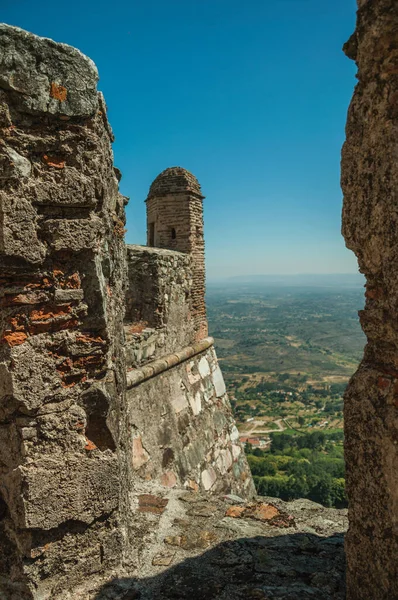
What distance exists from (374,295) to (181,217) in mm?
6681

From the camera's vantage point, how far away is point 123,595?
2.79 meters

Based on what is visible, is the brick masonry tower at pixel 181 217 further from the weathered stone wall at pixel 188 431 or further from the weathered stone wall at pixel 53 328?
the weathered stone wall at pixel 53 328

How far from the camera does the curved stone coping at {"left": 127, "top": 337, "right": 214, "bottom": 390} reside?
5.86 meters

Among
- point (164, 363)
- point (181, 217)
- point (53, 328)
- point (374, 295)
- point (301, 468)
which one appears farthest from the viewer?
point (301, 468)

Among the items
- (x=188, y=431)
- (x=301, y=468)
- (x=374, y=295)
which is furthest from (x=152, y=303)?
(x=301, y=468)

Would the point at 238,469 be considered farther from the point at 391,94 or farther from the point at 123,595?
the point at 391,94

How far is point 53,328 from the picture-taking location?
8.87 feet

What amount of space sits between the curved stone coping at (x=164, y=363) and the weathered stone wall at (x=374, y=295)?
12.7 ft

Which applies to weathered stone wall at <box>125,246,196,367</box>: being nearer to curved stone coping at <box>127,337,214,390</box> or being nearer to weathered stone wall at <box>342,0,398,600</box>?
curved stone coping at <box>127,337,214,390</box>

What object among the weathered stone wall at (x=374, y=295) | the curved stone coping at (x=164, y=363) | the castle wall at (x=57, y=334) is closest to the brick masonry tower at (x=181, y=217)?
the curved stone coping at (x=164, y=363)

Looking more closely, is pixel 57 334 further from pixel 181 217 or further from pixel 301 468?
pixel 301 468

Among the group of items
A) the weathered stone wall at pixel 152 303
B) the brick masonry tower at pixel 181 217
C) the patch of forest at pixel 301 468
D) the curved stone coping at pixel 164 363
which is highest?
the brick masonry tower at pixel 181 217

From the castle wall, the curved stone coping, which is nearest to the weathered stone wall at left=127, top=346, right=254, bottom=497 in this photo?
the curved stone coping

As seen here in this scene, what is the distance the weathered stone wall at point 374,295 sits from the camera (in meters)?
1.93
